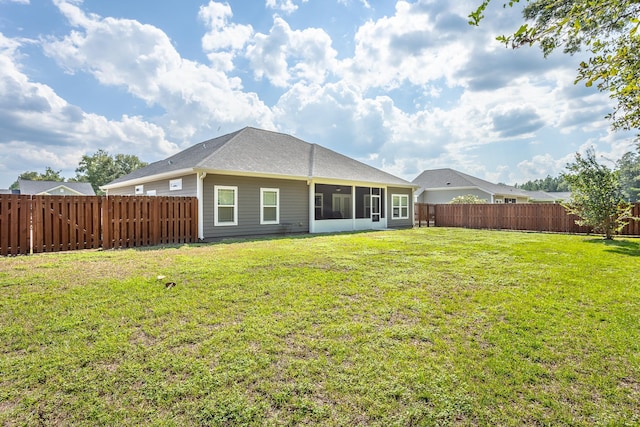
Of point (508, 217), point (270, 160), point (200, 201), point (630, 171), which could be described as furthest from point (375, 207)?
point (630, 171)

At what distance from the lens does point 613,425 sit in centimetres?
204

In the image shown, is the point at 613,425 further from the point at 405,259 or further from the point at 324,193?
the point at 324,193

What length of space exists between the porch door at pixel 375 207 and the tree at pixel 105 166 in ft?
154

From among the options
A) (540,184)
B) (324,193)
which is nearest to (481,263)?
(324,193)

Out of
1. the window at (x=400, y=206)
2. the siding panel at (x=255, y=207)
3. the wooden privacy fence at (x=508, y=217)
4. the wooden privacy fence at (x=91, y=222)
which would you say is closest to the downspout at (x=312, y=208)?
the siding panel at (x=255, y=207)

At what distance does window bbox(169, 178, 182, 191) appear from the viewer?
13.0 m

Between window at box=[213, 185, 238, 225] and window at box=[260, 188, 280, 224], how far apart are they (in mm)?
1203

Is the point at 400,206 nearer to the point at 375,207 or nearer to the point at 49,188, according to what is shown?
the point at 375,207

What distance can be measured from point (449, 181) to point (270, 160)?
20670mm

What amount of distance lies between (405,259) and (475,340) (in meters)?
4.30

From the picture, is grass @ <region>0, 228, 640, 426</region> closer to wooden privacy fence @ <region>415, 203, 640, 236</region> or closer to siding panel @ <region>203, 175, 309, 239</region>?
siding panel @ <region>203, 175, 309, 239</region>

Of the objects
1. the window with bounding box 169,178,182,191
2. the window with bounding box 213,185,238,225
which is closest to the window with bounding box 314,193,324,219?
the window with bounding box 213,185,238,225

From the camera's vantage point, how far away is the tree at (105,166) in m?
49.1

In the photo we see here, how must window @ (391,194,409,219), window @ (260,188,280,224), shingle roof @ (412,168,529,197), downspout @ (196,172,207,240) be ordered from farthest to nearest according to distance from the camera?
shingle roof @ (412,168,529,197) < window @ (391,194,409,219) < window @ (260,188,280,224) < downspout @ (196,172,207,240)
